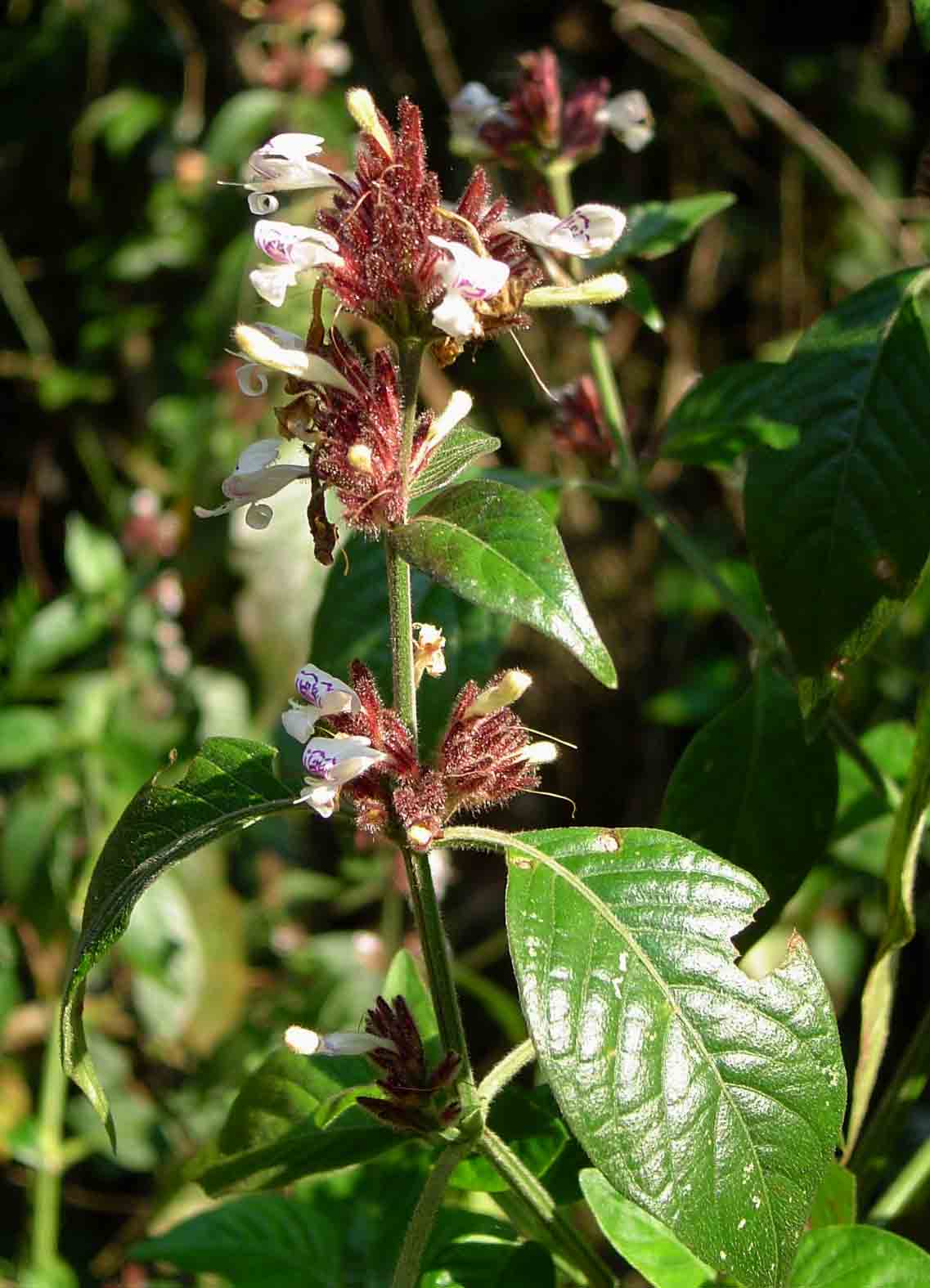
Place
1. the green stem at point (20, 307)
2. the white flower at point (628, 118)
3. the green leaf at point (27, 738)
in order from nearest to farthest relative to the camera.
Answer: the white flower at point (628, 118)
the green leaf at point (27, 738)
the green stem at point (20, 307)

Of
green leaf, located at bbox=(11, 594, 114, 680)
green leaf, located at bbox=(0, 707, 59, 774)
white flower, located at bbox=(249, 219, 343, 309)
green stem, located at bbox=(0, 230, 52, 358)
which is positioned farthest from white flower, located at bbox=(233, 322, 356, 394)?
green stem, located at bbox=(0, 230, 52, 358)

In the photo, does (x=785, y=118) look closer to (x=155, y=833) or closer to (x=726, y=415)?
(x=726, y=415)

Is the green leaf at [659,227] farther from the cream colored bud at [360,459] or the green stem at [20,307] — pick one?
the green stem at [20,307]

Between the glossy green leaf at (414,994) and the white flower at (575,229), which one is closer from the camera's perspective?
the white flower at (575,229)

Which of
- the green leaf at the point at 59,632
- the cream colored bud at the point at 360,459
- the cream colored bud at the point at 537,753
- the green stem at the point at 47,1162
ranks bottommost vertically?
the green stem at the point at 47,1162

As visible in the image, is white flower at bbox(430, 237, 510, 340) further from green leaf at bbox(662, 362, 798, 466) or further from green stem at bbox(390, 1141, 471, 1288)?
green stem at bbox(390, 1141, 471, 1288)

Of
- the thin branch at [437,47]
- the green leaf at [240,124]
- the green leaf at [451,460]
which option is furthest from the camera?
the thin branch at [437,47]

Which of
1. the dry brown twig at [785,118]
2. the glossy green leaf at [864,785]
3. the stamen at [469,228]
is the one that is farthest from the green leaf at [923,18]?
the dry brown twig at [785,118]
